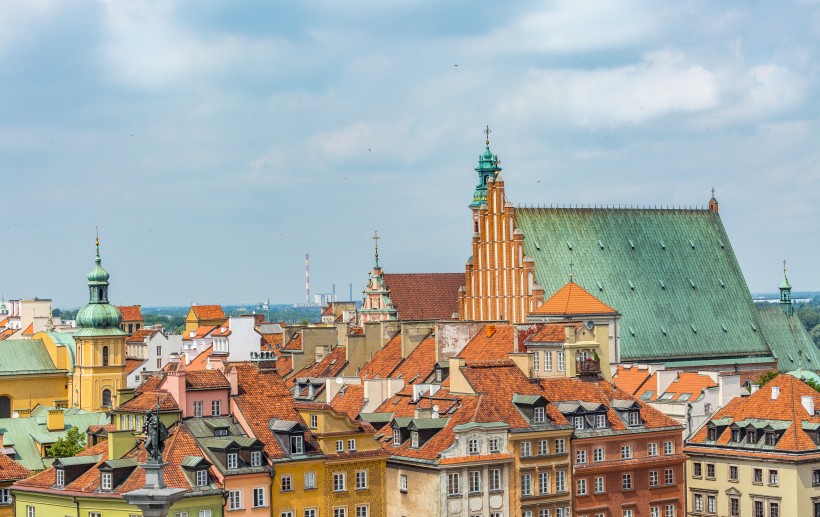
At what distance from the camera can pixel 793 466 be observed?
93812 mm

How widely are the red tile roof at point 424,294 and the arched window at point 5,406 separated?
3464 cm

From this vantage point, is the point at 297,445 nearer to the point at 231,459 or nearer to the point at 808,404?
the point at 231,459

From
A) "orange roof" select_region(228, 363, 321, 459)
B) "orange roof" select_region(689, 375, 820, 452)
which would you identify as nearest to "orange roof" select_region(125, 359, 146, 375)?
"orange roof" select_region(228, 363, 321, 459)

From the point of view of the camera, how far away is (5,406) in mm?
141000

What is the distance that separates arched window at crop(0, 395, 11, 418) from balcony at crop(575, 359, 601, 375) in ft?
201

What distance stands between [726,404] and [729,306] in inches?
1399

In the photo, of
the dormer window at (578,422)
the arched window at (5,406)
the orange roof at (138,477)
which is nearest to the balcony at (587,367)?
the dormer window at (578,422)

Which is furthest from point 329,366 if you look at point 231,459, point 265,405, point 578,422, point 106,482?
point 106,482

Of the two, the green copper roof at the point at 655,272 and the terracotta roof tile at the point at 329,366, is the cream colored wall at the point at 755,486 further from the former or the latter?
the terracotta roof tile at the point at 329,366

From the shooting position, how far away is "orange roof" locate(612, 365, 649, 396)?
109 meters

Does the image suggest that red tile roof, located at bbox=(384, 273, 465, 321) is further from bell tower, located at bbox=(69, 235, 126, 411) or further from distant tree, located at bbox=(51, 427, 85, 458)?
distant tree, located at bbox=(51, 427, 85, 458)

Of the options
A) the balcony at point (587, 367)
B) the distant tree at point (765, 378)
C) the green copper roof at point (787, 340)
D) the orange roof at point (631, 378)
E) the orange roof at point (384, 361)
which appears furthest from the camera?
the green copper roof at point (787, 340)

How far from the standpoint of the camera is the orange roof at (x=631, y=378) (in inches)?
4296

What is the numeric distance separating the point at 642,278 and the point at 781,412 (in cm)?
3681
